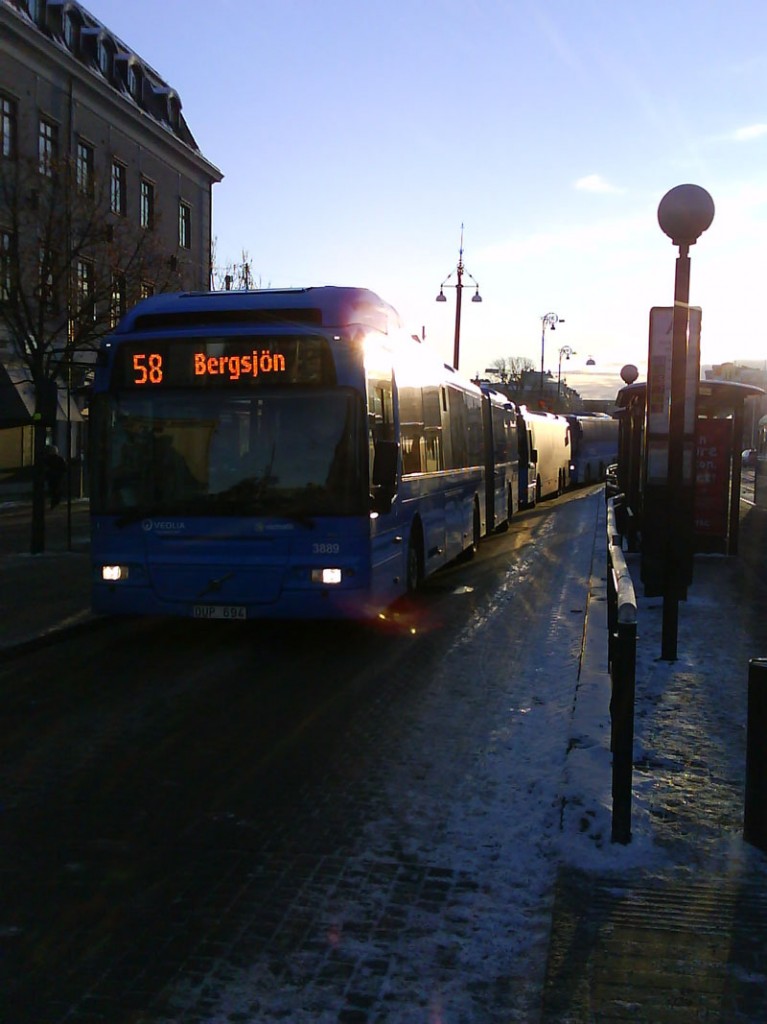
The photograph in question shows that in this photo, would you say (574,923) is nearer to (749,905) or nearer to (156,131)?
(749,905)

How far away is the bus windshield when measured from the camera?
9.81 meters

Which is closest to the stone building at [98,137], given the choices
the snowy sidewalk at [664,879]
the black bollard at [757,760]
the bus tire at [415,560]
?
the bus tire at [415,560]

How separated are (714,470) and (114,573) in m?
11.0

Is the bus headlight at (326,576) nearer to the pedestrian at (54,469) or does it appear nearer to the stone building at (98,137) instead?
the stone building at (98,137)

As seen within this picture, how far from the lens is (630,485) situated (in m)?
20.1

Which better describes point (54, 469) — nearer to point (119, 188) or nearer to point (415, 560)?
point (119, 188)

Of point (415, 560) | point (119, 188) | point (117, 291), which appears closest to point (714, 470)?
point (415, 560)

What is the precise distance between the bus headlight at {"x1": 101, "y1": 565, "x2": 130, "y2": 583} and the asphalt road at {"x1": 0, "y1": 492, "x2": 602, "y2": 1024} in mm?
684

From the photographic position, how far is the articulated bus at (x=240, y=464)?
9820 millimetres

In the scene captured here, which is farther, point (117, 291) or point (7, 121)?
point (7, 121)

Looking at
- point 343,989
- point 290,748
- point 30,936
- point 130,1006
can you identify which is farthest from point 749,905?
point 290,748

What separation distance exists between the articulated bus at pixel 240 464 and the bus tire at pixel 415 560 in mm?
2147

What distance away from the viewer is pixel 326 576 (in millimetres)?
9828

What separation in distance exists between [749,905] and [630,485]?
52.9 ft
